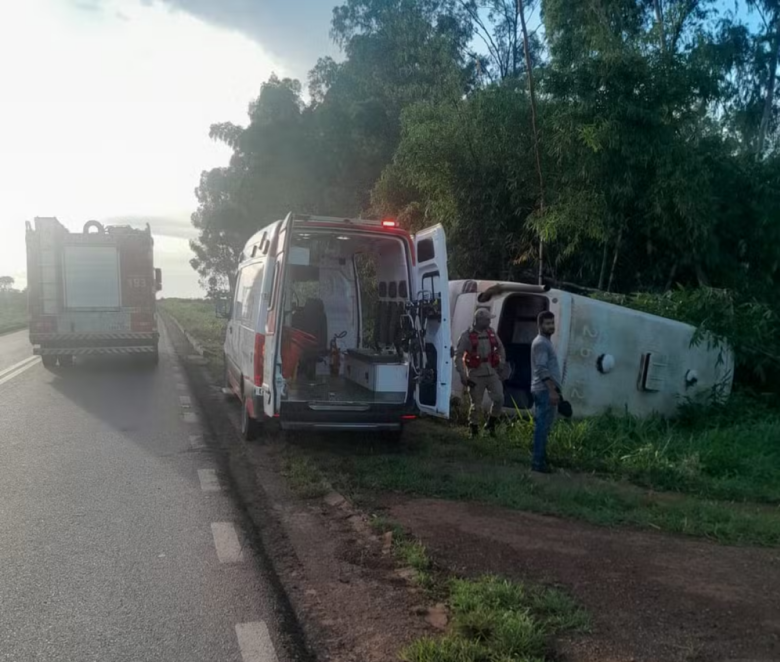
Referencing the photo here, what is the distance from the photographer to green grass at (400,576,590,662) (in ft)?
11.7

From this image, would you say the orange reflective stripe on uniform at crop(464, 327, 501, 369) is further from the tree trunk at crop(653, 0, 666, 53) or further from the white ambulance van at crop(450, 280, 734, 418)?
the tree trunk at crop(653, 0, 666, 53)

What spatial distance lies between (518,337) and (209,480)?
560cm

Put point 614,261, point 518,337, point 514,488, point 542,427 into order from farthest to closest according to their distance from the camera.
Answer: point 614,261 → point 518,337 → point 542,427 → point 514,488

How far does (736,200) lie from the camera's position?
1251cm

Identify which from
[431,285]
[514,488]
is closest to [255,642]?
[514,488]

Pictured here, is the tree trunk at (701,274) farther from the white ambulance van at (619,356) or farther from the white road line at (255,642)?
the white road line at (255,642)

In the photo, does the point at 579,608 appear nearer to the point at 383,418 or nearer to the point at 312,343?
the point at 383,418

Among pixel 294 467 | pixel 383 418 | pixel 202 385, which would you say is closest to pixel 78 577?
pixel 294 467

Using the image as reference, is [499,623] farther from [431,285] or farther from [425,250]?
[425,250]

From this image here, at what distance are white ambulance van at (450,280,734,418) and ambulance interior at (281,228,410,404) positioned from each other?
162cm

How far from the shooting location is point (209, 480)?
7074 mm

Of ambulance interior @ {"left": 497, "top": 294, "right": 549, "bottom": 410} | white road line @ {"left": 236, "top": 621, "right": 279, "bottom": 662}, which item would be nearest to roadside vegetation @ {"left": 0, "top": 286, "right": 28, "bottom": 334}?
ambulance interior @ {"left": 497, "top": 294, "right": 549, "bottom": 410}

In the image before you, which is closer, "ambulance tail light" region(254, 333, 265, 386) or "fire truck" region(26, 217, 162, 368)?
"ambulance tail light" region(254, 333, 265, 386)

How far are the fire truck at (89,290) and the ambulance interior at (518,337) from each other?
828 centimetres
